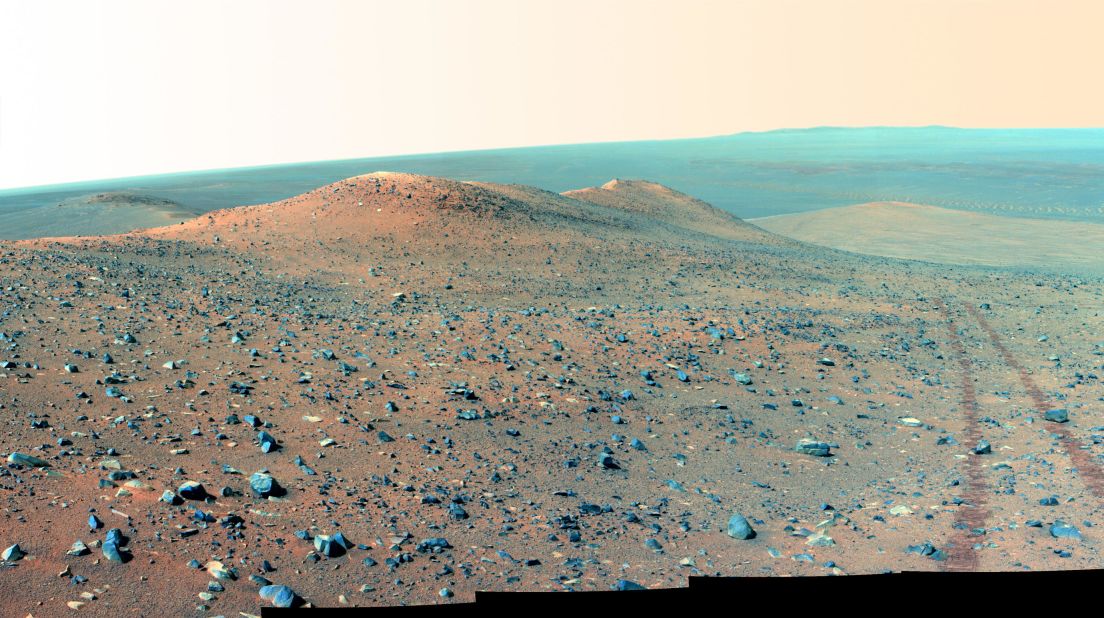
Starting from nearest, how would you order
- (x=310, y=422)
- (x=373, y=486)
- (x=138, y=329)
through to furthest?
1. (x=373, y=486)
2. (x=310, y=422)
3. (x=138, y=329)

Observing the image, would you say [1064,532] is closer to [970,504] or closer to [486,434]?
[970,504]

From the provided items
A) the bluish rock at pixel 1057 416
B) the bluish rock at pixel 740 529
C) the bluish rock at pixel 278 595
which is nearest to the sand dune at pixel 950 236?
the bluish rock at pixel 1057 416

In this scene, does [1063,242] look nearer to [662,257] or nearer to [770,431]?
[662,257]

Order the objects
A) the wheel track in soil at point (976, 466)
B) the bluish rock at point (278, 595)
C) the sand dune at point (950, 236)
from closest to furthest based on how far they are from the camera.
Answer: the bluish rock at point (278, 595) → the wheel track in soil at point (976, 466) → the sand dune at point (950, 236)

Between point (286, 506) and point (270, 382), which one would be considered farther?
point (270, 382)

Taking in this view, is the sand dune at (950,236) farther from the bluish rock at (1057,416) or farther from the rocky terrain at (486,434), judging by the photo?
the bluish rock at (1057,416)

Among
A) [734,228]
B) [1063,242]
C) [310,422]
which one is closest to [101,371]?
[310,422]

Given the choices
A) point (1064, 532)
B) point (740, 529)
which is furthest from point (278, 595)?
point (1064, 532)
